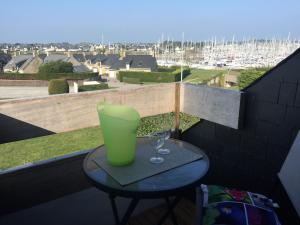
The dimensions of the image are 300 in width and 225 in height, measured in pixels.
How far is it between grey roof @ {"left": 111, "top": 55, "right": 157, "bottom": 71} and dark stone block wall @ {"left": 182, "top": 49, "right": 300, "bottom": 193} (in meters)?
40.1

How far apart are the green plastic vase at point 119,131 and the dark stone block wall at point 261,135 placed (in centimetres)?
51

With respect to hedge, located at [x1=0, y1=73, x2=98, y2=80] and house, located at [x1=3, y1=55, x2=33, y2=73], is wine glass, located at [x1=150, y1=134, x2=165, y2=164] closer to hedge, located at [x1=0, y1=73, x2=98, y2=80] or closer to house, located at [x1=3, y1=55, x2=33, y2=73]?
hedge, located at [x1=0, y1=73, x2=98, y2=80]

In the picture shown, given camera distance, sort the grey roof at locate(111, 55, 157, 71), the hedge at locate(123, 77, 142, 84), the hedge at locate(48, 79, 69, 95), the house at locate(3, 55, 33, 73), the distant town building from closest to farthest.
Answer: the hedge at locate(48, 79, 69, 95) → the hedge at locate(123, 77, 142, 84) → the distant town building → the house at locate(3, 55, 33, 73) → the grey roof at locate(111, 55, 157, 71)

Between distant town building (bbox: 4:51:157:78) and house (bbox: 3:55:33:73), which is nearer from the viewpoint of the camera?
distant town building (bbox: 4:51:157:78)

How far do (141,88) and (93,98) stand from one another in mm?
468

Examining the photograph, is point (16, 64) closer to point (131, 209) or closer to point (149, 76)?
point (149, 76)

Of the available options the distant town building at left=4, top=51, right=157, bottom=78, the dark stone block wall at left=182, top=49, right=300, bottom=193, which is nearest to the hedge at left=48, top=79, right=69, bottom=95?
the distant town building at left=4, top=51, right=157, bottom=78

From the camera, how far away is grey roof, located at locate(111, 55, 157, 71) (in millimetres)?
41969

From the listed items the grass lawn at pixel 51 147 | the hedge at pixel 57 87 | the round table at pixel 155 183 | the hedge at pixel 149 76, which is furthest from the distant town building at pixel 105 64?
the round table at pixel 155 183

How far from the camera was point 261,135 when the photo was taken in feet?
6.07

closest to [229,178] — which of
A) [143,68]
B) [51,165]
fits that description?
[51,165]

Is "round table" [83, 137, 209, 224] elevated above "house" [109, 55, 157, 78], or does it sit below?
above

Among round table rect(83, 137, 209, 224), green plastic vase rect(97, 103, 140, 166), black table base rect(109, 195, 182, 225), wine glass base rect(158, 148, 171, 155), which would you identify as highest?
green plastic vase rect(97, 103, 140, 166)

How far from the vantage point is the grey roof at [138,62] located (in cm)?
4197
